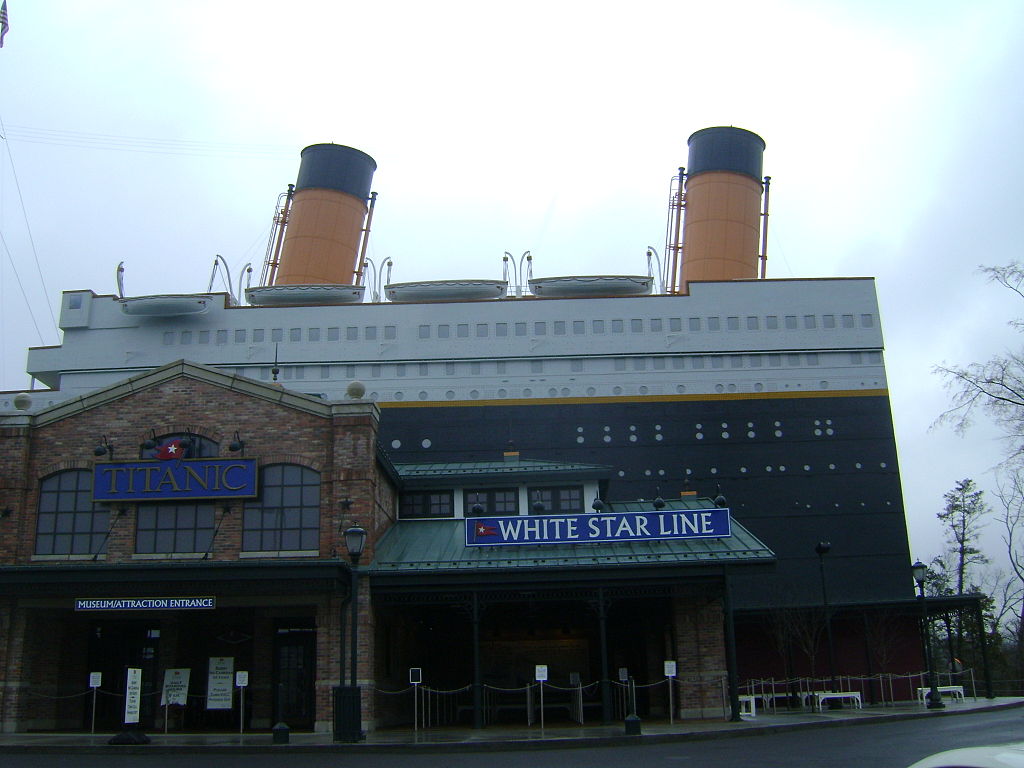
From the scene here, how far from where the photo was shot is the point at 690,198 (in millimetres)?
43781

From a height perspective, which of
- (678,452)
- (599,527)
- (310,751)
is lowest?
(310,751)

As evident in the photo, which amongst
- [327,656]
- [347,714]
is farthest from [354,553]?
[327,656]

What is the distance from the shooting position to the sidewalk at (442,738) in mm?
16359

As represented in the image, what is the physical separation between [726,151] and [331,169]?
58.3 ft

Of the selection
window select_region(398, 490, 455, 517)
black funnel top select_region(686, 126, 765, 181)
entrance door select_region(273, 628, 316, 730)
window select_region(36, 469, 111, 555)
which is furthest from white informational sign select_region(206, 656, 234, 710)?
black funnel top select_region(686, 126, 765, 181)

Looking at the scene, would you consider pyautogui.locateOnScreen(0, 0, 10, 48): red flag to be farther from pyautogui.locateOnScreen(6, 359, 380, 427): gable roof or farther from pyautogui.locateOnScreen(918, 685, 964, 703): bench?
pyautogui.locateOnScreen(918, 685, 964, 703): bench

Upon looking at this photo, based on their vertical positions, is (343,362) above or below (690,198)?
below

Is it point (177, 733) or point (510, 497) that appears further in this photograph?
point (510, 497)

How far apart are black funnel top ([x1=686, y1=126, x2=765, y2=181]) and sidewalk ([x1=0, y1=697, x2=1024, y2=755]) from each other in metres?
27.8

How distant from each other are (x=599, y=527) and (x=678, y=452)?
1452 centimetres

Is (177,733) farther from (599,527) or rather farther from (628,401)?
(628,401)

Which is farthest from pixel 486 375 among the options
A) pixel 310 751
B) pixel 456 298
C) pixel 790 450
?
pixel 310 751

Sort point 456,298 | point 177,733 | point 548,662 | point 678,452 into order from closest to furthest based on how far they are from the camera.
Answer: point 177,733
point 548,662
point 678,452
point 456,298

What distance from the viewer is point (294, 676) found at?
21.7 m
